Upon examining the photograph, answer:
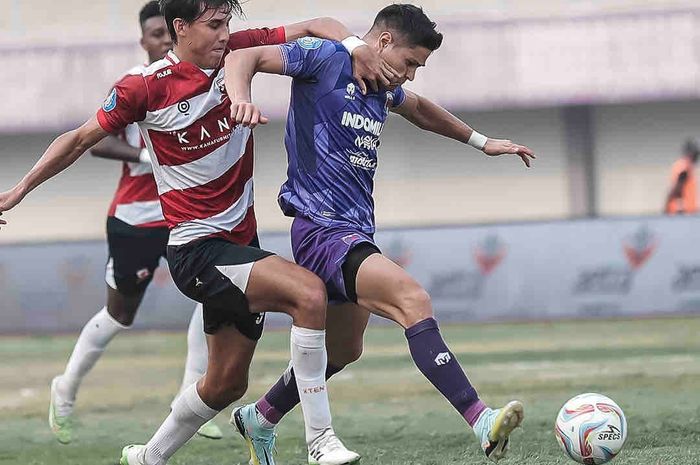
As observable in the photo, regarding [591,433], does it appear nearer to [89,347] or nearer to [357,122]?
[357,122]

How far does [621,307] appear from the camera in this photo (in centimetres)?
1494

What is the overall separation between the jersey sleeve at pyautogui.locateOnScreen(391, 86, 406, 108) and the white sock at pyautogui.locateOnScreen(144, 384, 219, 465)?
160cm

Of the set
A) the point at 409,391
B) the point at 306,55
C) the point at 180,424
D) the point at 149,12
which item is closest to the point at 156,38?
the point at 149,12

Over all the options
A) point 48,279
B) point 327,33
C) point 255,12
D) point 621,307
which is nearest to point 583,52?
point 255,12

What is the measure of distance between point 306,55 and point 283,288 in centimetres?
106

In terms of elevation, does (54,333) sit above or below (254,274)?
below

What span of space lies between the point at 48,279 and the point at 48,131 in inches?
309

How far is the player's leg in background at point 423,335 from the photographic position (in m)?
5.04

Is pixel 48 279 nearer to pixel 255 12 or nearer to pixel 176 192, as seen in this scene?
pixel 255 12

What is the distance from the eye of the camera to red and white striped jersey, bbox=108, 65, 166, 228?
8078 millimetres

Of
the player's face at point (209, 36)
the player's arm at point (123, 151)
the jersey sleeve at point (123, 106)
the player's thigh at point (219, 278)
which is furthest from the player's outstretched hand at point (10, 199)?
the player's arm at point (123, 151)

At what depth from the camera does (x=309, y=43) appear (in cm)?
578

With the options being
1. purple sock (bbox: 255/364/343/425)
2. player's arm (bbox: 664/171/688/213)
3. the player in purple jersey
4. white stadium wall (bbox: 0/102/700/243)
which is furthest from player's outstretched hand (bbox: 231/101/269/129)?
white stadium wall (bbox: 0/102/700/243)

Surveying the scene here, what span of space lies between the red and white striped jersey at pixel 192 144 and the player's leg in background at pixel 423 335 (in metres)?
0.76
